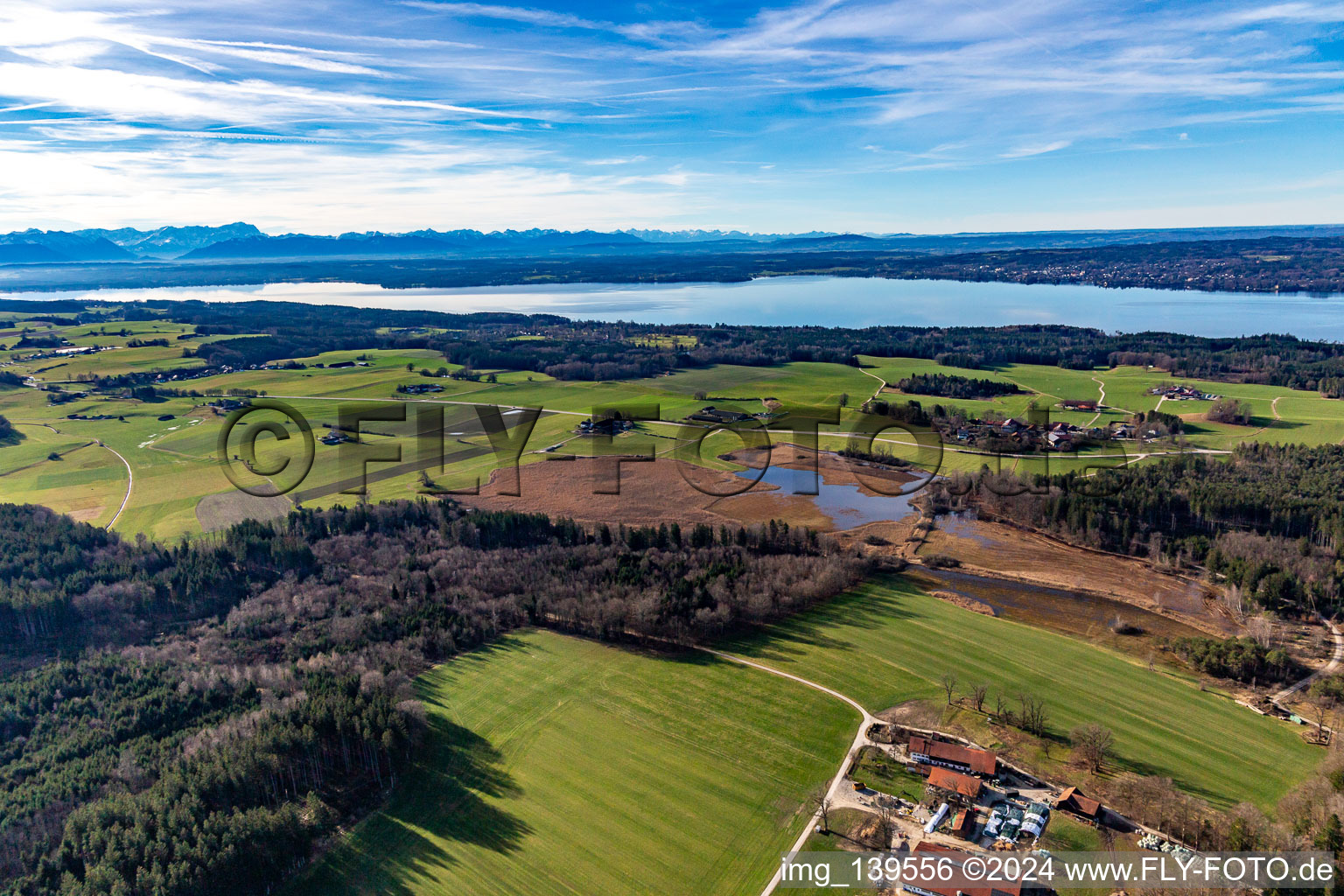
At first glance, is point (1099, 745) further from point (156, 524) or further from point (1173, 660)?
point (156, 524)

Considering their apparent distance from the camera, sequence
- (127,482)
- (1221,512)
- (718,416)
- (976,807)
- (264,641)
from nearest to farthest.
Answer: (976,807), (264,641), (1221,512), (127,482), (718,416)

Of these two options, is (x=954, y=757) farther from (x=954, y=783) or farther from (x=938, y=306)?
(x=938, y=306)

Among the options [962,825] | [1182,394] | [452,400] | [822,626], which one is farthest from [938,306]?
[962,825]

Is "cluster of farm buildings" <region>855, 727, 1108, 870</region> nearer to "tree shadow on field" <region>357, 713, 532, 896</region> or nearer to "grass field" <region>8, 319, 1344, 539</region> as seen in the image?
"tree shadow on field" <region>357, 713, 532, 896</region>

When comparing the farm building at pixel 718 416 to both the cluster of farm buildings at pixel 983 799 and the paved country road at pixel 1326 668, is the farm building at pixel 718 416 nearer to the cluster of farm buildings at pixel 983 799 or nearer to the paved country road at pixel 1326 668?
the paved country road at pixel 1326 668

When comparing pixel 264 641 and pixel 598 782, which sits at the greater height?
pixel 264 641

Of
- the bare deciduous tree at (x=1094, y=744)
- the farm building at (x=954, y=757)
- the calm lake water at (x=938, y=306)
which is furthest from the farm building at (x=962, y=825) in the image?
the calm lake water at (x=938, y=306)
